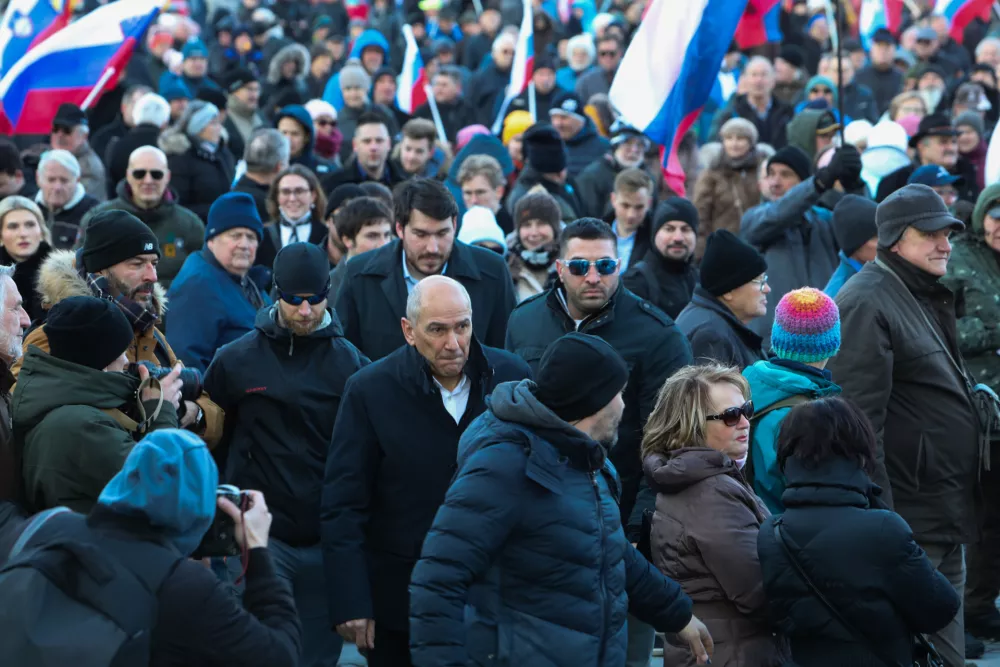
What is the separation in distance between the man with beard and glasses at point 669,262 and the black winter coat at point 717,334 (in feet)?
5.99

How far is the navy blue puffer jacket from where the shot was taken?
4.21 m

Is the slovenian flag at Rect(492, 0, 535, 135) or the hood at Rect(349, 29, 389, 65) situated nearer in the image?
the slovenian flag at Rect(492, 0, 535, 135)

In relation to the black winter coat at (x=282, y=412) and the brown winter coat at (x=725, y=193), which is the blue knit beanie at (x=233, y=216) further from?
the brown winter coat at (x=725, y=193)

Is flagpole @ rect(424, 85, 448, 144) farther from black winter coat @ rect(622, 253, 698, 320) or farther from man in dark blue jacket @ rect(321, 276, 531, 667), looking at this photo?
man in dark blue jacket @ rect(321, 276, 531, 667)

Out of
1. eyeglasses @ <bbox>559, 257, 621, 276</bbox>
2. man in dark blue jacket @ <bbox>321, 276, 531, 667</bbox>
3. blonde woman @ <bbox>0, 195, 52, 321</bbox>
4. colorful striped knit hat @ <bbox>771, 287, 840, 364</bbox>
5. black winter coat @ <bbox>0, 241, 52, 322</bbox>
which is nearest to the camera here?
man in dark blue jacket @ <bbox>321, 276, 531, 667</bbox>

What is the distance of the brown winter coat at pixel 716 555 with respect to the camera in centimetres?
491

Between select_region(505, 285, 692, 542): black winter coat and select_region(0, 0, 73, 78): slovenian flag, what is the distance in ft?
23.0

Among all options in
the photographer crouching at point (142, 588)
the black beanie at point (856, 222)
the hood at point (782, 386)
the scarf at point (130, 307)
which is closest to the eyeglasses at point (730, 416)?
the hood at point (782, 386)

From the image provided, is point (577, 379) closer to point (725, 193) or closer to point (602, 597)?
point (602, 597)

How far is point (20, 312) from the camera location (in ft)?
18.8

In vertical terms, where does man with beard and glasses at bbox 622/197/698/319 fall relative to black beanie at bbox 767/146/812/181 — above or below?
below

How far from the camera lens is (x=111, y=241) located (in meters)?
6.35

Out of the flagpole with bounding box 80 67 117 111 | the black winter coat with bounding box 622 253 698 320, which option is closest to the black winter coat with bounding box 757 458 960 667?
the black winter coat with bounding box 622 253 698 320

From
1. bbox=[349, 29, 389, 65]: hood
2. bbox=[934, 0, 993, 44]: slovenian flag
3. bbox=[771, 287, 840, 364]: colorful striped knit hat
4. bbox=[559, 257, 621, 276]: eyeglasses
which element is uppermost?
bbox=[934, 0, 993, 44]: slovenian flag
